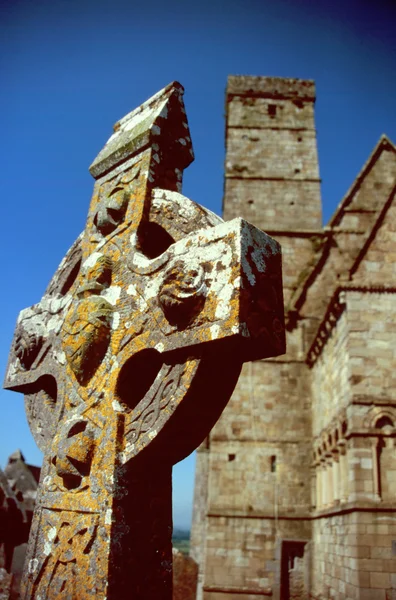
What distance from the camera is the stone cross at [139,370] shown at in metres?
1.81

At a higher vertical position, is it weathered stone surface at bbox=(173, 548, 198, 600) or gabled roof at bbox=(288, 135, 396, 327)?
gabled roof at bbox=(288, 135, 396, 327)

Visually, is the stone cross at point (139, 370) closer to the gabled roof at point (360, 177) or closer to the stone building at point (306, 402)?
the stone building at point (306, 402)

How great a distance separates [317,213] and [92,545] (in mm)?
15941

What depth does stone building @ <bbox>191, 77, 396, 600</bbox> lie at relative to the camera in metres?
8.45

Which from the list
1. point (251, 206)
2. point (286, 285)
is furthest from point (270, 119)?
point (286, 285)

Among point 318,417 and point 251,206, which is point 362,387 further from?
point 251,206

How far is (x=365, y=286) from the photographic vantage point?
369 inches

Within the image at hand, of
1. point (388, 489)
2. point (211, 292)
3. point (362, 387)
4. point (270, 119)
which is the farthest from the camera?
point (270, 119)

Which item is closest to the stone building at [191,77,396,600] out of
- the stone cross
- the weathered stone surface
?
the weathered stone surface

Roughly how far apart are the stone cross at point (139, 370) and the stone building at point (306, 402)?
23.1ft

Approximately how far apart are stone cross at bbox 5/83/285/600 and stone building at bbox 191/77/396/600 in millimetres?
7044

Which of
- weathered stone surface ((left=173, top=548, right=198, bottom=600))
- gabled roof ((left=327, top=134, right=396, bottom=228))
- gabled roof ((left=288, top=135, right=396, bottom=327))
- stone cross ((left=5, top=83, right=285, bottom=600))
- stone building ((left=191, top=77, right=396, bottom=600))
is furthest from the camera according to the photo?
gabled roof ((left=327, top=134, right=396, bottom=228))

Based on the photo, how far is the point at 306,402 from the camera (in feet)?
45.2

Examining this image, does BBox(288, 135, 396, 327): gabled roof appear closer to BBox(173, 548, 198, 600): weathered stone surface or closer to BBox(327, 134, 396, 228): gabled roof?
BBox(327, 134, 396, 228): gabled roof
